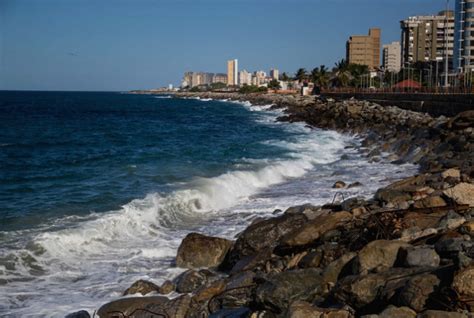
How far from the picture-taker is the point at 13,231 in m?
11.6

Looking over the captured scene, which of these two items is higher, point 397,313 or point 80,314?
point 397,313

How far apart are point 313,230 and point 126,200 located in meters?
7.57

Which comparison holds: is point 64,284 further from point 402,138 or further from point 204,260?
point 402,138

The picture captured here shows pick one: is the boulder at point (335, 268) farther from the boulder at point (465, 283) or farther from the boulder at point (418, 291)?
the boulder at point (465, 283)

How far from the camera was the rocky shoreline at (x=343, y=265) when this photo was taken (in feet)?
16.0

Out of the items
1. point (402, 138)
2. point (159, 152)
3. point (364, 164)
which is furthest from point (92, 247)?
point (402, 138)

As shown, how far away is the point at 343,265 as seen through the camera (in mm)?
6398

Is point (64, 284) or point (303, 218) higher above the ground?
point (303, 218)

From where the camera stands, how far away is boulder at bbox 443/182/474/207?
8641mm

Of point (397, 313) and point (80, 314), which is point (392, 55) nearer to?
point (80, 314)

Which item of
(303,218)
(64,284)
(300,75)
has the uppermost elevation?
(300,75)

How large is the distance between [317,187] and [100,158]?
38.7ft

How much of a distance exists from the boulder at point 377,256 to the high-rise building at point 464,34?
81571 mm

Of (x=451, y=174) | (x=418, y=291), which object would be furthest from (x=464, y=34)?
(x=418, y=291)
